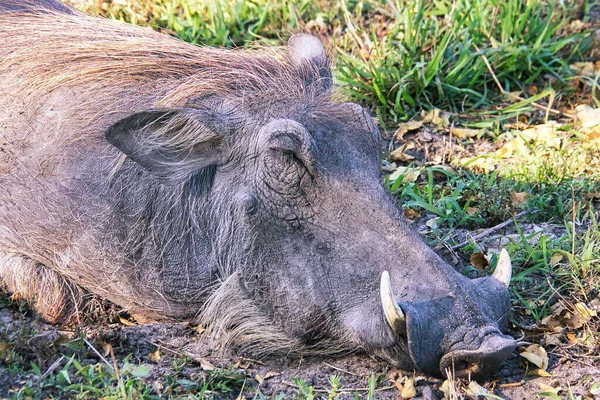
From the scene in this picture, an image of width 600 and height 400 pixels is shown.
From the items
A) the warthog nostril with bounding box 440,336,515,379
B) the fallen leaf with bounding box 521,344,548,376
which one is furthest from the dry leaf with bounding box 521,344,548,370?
the warthog nostril with bounding box 440,336,515,379

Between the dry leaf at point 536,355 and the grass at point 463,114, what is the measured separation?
0.54 feet

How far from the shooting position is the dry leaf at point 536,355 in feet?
10.8

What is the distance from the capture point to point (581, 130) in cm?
535

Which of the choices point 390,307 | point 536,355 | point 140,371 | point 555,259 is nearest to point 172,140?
point 140,371

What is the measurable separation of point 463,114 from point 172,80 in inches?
98.1

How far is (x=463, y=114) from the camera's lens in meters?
5.62

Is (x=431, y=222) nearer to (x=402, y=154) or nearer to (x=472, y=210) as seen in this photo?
(x=472, y=210)

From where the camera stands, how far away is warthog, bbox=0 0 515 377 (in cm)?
316

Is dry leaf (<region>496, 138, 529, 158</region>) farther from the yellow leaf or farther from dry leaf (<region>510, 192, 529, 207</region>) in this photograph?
the yellow leaf

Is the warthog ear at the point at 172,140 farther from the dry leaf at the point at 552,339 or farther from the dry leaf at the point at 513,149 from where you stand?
the dry leaf at the point at 513,149

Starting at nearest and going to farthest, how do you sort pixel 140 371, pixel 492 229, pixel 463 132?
pixel 140 371 < pixel 492 229 < pixel 463 132

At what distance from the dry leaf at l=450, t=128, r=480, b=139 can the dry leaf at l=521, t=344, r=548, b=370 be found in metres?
2.24

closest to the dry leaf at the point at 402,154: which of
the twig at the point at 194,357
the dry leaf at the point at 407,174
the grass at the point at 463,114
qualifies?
the grass at the point at 463,114

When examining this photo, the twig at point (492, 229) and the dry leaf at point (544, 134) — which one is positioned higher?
the dry leaf at point (544, 134)
